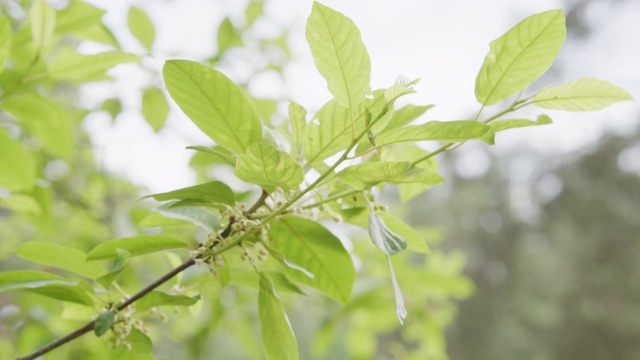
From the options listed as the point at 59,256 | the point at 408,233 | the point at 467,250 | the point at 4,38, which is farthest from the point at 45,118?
the point at 467,250

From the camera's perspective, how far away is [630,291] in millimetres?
9727

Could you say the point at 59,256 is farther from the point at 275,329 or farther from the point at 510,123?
the point at 510,123

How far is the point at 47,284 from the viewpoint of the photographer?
44 cm

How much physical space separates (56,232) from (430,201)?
1345 centimetres

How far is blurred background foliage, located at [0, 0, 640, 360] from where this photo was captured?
3.70 feet

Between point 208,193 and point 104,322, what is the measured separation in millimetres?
128

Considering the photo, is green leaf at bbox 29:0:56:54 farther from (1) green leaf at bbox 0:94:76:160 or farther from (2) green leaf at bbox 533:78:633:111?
(2) green leaf at bbox 533:78:633:111

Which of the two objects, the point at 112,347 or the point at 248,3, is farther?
the point at 248,3

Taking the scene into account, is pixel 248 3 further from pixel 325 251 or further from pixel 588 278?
pixel 588 278

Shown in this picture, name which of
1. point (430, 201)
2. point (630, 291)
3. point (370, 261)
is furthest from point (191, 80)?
point (430, 201)

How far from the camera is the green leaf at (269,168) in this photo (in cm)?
37

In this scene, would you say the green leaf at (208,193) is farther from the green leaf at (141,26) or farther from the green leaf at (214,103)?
the green leaf at (141,26)

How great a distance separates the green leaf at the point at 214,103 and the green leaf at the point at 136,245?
3.7 inches

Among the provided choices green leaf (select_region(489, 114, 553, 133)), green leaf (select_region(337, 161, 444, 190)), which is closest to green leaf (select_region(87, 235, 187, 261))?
green leaf (select_region(337, 161, 444, 190))
